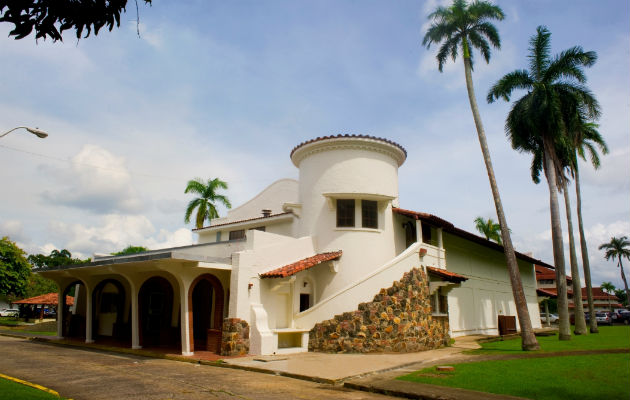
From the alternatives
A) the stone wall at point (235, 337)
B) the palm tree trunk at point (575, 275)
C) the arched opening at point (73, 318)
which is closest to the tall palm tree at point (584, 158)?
the palm tree trunk at point (575, 275)

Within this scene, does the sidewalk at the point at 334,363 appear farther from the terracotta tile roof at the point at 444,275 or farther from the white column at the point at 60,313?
the white column at the point at 60,313

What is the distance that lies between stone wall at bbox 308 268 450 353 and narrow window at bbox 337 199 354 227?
356 centimetres

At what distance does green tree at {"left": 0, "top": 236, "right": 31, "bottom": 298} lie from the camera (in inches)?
1303

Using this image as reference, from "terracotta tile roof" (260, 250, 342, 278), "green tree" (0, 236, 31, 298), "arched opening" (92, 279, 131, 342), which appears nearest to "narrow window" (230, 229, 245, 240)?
"terracotta tile roof" (260, 250, 342, 278)

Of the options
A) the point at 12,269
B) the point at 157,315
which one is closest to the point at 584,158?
the point at 157,315

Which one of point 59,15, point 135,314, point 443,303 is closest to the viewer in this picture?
point 59,15

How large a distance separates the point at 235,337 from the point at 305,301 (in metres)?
4.61

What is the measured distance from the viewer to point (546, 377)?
10078 mm

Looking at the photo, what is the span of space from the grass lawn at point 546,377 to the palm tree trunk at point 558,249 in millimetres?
7732

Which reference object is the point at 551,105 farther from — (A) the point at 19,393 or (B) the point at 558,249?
(A) the point at 19,393

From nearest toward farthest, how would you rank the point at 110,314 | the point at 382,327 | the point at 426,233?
the point at 382,327 → the point at 426,233 → the point at 110,314

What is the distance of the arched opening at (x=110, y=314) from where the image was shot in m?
20.9

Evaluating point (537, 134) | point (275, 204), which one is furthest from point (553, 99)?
point (275, 204)

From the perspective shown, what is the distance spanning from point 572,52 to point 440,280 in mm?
13536
